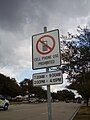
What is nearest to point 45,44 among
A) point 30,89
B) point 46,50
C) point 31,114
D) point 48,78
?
point 46,50

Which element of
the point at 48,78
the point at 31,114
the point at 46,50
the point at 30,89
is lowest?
the point at 31,114

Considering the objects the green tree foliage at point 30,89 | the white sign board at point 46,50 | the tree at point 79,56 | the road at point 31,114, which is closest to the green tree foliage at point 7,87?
the green tree foliage at point 30,89

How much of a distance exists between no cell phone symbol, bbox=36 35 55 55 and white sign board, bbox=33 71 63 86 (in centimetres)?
52

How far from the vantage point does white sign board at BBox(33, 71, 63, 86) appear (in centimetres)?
729

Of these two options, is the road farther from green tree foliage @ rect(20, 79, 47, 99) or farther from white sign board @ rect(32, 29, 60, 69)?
green tree foliage @ rect(20, 79, 47, 99)

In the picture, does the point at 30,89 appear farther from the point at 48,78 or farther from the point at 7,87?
the point at 48,78

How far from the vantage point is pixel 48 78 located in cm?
740

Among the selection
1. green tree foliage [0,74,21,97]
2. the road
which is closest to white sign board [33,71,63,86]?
the road

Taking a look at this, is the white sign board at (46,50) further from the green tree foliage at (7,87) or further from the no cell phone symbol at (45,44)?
the green tree foliage at (7,87)

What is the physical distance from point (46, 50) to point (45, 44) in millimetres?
159

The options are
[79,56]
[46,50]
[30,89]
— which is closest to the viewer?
[46,50]

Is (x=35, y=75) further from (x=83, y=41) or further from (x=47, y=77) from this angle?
(x=83, y=41)

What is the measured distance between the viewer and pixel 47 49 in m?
7.39

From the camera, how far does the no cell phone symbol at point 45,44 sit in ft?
24.0
